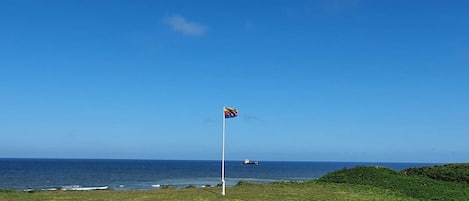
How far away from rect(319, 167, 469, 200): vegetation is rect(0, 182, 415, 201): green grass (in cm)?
234

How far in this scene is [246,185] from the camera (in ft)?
151

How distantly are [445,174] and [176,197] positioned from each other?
3046cm

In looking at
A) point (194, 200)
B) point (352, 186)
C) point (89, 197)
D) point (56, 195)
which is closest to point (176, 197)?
point (194, 200)

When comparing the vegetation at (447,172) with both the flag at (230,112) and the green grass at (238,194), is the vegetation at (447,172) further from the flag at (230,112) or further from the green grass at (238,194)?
the flag at (230,112)

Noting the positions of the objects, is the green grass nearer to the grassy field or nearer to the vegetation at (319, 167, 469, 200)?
the grassy field

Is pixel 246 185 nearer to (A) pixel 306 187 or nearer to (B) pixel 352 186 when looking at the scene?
(A) pixel 306 187

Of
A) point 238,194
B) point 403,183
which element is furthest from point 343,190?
point 238,194

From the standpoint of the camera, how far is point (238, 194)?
3800cm

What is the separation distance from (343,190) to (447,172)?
52.0ft

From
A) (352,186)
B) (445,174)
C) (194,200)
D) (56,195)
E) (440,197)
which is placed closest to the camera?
(194,200)

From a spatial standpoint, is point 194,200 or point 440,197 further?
point 440,197

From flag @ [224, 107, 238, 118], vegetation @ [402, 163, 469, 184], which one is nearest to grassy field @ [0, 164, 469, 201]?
vegetation @ [402, 163, 469, 184]

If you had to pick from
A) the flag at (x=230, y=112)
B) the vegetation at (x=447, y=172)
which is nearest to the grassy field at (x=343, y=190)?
the vegetation at (x=447, y=172)

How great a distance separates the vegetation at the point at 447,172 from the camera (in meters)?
49.8
